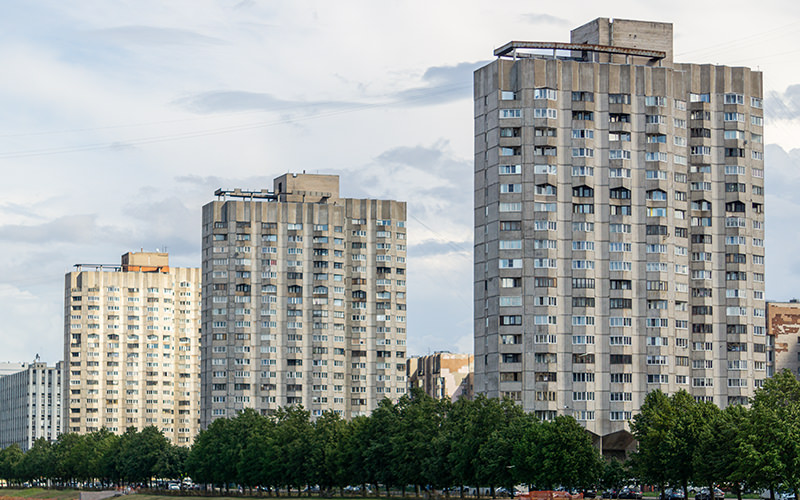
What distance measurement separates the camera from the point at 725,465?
139875 millimetres

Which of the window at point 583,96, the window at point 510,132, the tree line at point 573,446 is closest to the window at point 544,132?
the window at point 510,132

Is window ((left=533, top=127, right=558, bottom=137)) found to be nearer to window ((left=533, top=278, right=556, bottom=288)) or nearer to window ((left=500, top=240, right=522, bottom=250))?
window ((left=500, top=240, right=522, bottom=250))

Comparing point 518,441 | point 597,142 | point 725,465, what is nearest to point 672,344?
point 597,142

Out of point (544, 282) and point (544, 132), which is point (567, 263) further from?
point (544, 132)

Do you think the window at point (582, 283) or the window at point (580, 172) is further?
the window at point (580, 172)

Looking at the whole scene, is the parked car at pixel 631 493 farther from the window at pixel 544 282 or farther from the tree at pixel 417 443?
the window at pixel 544 282

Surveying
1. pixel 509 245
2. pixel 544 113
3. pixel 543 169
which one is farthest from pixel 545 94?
pixel 509 245

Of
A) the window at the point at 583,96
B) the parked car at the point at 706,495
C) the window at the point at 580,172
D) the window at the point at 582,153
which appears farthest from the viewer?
the window at the point at 583,96

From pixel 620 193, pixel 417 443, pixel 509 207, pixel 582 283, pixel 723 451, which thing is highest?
pixel 620 193

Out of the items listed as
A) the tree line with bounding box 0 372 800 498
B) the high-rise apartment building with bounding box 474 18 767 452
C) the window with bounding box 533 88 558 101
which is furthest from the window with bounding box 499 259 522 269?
the window with bounding box 533 88 558 101

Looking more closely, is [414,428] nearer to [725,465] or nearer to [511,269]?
[511,269]

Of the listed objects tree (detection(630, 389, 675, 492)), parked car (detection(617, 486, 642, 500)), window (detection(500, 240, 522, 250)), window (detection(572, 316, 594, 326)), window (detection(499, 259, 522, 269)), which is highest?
window (detection(500, 240, 522, 250))

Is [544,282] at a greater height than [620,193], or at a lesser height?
lesser

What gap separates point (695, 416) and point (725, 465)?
41.6ft
